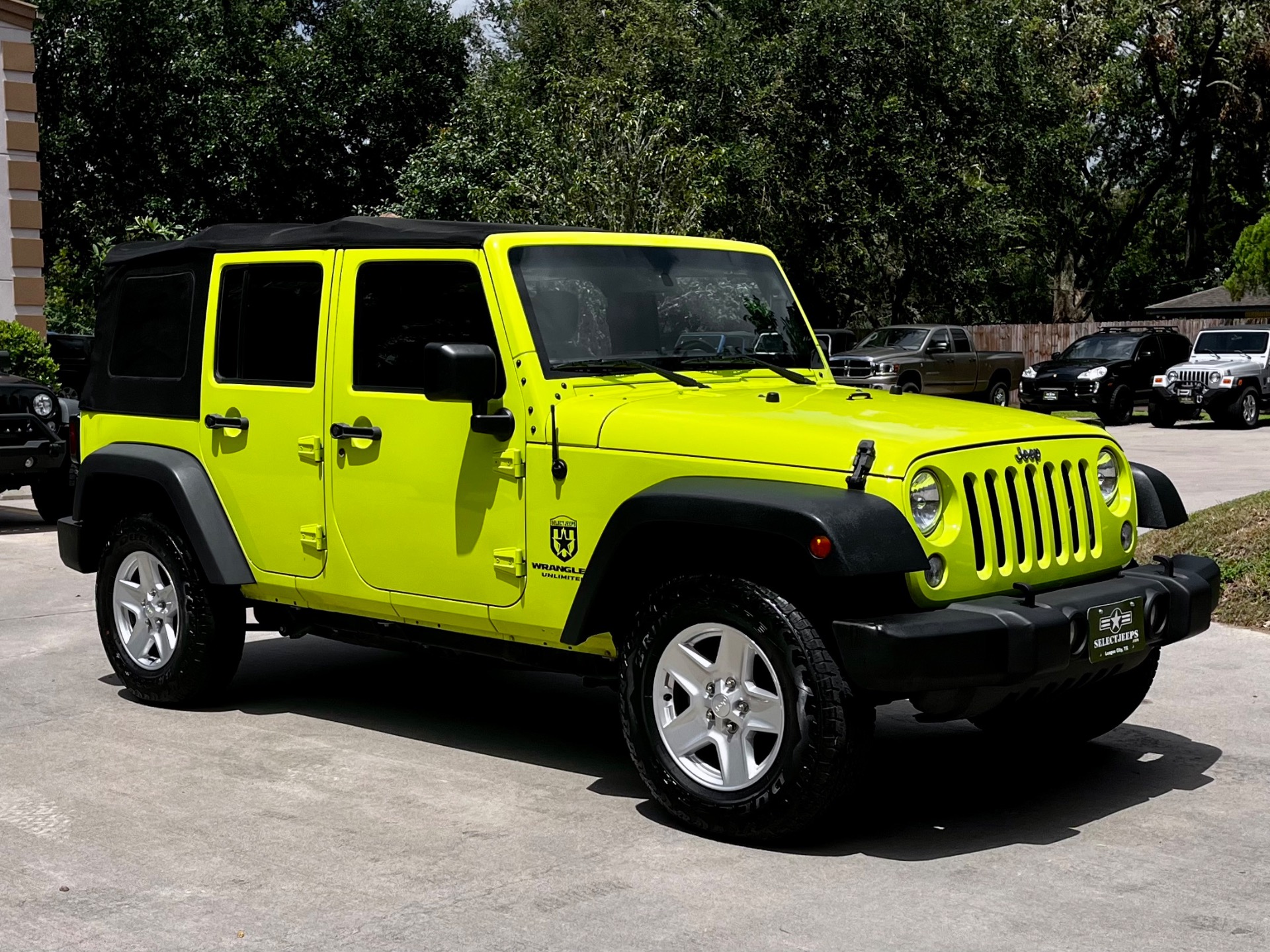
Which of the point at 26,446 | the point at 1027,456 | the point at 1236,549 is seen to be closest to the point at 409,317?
the point at 1027,456

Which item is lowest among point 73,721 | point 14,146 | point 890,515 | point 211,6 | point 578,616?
point 73,721

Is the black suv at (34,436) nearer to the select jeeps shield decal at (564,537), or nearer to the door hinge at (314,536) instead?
the door hinge at (314,536)

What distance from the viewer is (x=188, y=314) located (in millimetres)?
7086

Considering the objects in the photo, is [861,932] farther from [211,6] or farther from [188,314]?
[211,6]

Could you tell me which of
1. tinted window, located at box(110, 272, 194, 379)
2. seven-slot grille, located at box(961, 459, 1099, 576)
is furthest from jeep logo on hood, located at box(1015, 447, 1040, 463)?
tinted window, located at box(110, 272, 194, 379)

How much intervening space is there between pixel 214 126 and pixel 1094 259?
25.9 metres

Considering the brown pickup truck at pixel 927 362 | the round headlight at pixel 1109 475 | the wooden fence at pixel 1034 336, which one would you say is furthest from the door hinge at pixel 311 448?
the wooden fence at pixel 1034 336

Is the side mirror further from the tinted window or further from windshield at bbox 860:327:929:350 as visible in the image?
windshield at bbox 860:327:929:350

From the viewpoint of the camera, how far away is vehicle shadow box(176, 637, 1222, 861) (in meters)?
5.43

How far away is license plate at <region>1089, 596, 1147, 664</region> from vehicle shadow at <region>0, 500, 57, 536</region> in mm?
11165

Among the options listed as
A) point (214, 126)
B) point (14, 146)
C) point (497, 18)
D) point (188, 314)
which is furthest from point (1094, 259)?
point (188, 314)

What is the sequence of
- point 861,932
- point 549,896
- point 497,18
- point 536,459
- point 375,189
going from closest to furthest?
point 861,932 < point 549,896 < point 536,459 < point 375,189 < point 497,18

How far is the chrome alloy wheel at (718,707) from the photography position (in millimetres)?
5152

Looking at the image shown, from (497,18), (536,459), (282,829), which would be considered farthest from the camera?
(497,18)
